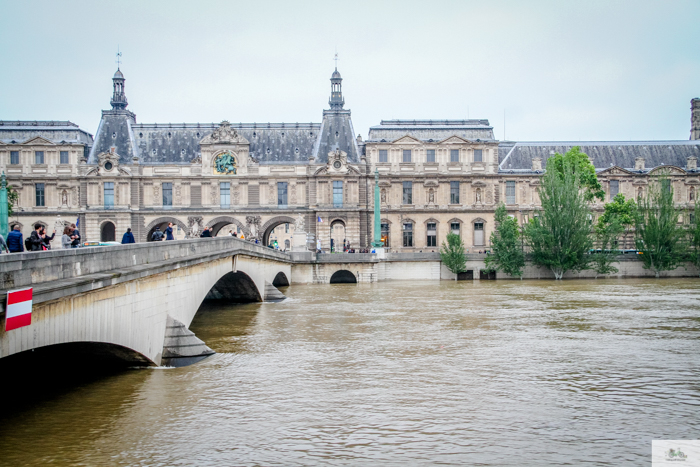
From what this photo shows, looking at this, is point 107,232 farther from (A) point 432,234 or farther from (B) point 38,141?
(A) point 432,234

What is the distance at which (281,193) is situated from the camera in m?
74.8

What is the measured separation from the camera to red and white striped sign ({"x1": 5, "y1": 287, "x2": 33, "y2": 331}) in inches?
473

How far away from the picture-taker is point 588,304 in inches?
1624

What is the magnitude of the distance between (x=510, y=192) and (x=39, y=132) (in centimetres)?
5096

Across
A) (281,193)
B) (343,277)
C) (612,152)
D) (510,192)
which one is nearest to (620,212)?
(612,152)

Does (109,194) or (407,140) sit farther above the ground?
(407,140)

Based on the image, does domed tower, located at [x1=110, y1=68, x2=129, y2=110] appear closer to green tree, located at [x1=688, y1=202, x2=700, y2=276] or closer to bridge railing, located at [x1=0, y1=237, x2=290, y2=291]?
bridge railing, located at [x1=0, y1=237, x2=290, y2=291]

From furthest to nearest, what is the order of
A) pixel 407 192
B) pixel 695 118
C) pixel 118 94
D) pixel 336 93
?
pixel 695 118, pixel 336 93, pixel 118 94, pixel 407 192

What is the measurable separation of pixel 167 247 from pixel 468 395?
10.7m

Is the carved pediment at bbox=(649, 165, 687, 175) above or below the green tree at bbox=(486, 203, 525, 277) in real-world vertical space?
above

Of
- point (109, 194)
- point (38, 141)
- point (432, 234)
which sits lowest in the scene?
point (432, 234)

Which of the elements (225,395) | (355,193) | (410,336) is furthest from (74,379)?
(355,193)

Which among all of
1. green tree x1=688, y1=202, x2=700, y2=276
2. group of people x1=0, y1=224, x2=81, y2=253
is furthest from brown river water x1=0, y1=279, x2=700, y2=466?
green tree x1=688, y1=202, x2=700, y2=276

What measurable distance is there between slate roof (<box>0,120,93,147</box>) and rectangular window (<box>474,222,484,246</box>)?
42.8 m
